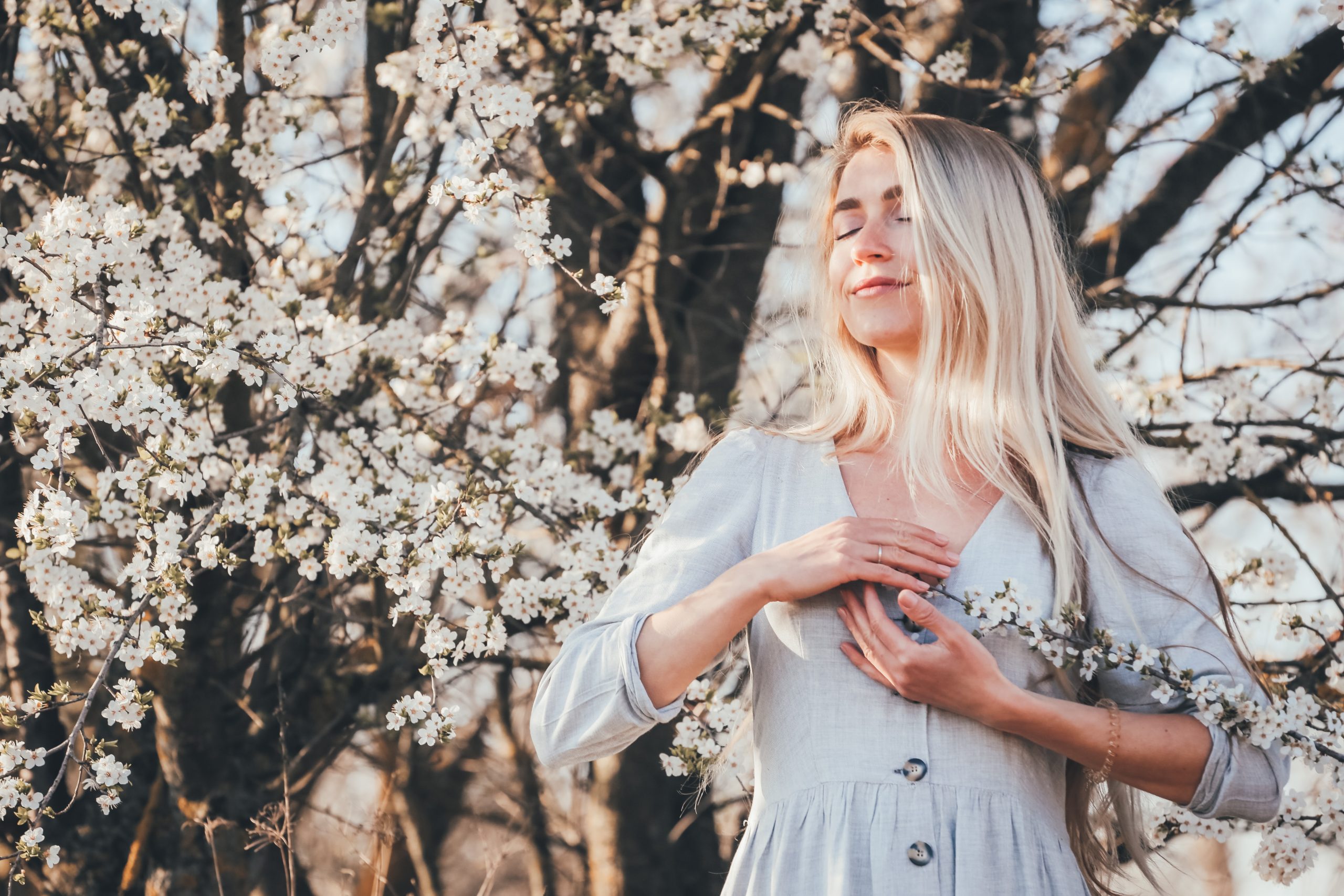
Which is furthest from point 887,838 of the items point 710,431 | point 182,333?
point 710,431

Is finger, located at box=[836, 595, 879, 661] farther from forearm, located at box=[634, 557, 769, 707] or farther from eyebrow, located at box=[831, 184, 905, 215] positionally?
eyebrow, located at box=[831, 184, 905, 215]

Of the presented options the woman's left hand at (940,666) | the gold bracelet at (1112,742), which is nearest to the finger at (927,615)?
the woman's left hand at (940,666)

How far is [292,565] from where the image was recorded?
3.70 metres

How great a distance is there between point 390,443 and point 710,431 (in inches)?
45.4

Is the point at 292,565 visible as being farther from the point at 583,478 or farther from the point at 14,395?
the point at 14,395

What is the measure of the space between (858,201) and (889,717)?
0.88 m

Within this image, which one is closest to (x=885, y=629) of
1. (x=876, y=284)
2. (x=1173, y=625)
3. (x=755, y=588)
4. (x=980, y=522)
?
(x=755, y=588)

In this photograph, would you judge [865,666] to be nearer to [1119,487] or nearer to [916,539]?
[916,539]

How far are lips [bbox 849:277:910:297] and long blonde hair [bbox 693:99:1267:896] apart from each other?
4 cm

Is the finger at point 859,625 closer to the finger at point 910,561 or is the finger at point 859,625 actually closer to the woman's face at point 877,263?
the finger at point 910,561

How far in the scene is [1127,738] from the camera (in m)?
1.67

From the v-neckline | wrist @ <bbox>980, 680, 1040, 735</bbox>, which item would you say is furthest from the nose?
wrist @ <bbox>980, 680, 1040, 735</bbox>

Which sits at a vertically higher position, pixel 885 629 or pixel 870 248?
pixel 870 248

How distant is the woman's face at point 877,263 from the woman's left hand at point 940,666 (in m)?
0.52
